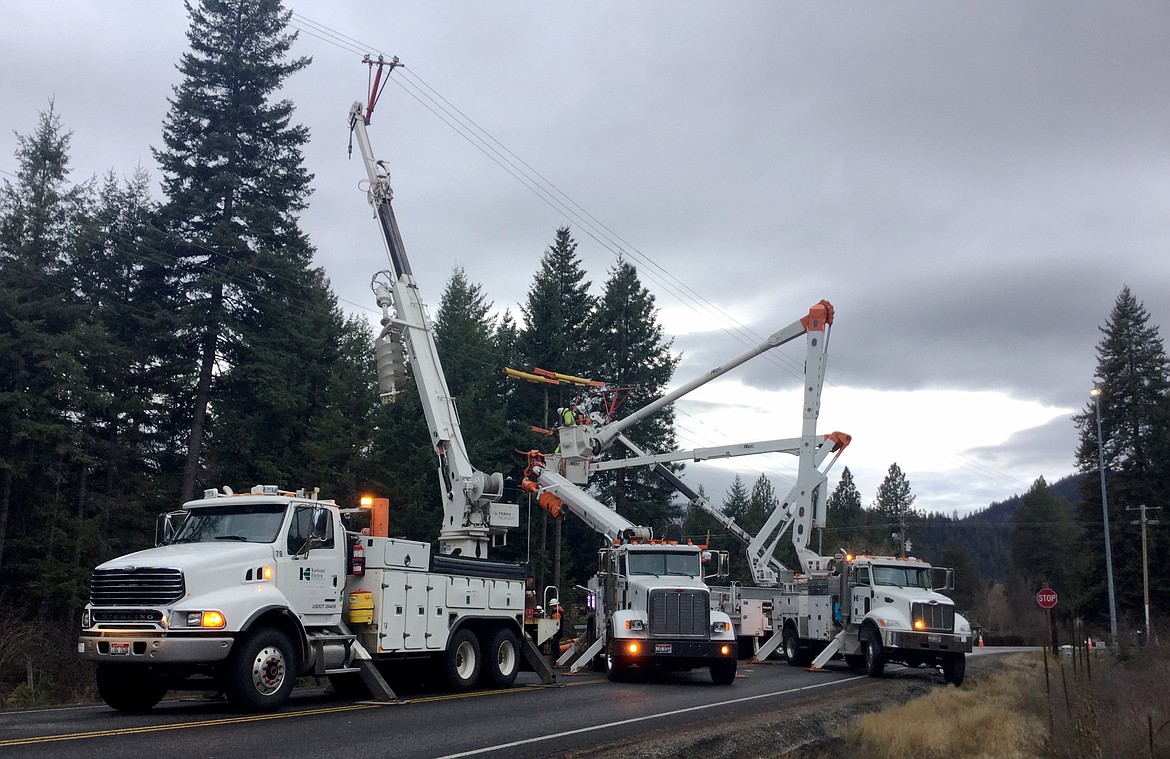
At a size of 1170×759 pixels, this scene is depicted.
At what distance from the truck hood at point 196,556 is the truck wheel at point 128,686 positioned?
1.32 meters

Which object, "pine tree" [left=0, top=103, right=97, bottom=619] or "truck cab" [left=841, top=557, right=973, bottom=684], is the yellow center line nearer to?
"truck cab" [left=841, top=557, right=973, bottom=684]

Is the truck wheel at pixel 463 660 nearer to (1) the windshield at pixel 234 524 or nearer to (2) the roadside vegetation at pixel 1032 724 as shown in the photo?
(1) the windshield at pixel 234 524

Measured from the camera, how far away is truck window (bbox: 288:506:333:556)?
47.6 feet

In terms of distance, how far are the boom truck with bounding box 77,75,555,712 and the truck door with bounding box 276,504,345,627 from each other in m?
0.02

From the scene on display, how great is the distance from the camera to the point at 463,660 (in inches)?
706

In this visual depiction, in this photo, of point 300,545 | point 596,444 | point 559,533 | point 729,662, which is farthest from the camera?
point 559,533

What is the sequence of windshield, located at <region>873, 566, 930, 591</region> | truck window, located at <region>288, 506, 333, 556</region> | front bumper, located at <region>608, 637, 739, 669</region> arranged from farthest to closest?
windshield, located at <region>873, 566, 930, 591</region> < front bumper, located at <region>608, 637, 739, 669</region> < truck window, located at <region>288, 506, 333, 556</region>

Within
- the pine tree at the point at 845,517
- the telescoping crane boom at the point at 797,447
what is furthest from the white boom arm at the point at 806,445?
the pine tree at the point at 845,517

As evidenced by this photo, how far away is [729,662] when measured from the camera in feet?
69.4

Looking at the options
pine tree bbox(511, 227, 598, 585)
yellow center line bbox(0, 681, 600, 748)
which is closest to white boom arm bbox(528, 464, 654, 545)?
yellow center line bbox(0, 681, 600, 748)

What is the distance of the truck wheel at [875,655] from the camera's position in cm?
2447

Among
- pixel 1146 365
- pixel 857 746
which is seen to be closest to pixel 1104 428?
pixel 1146 365

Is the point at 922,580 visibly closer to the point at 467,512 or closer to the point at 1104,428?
the point at 467,512

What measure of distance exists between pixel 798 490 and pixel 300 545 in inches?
743
